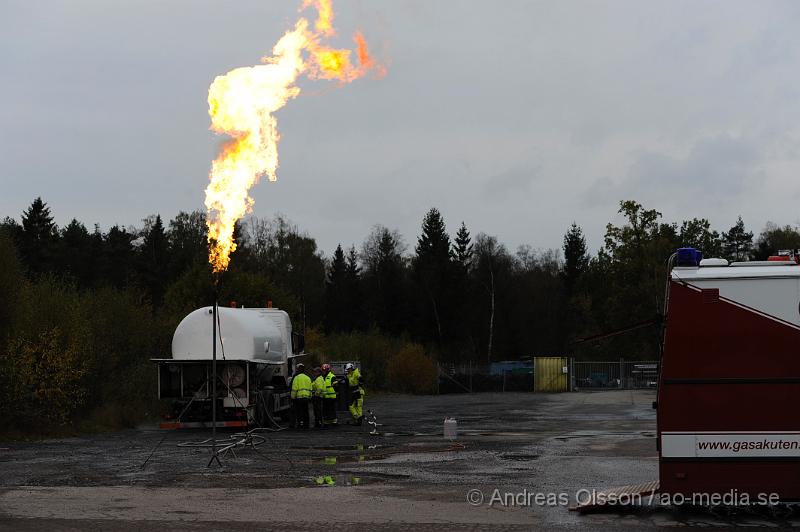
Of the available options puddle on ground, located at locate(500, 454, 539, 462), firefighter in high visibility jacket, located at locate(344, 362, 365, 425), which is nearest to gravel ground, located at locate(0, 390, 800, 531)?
puddle on ground, located at locate(500, 454, 539, 462)

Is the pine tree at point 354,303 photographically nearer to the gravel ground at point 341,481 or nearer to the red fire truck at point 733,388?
the gravel ground at point 341,481

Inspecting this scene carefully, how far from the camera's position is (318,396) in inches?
1087

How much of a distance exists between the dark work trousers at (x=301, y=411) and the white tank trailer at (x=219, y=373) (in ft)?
2.76

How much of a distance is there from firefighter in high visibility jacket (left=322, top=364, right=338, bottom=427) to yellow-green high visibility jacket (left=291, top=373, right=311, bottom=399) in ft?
2.00

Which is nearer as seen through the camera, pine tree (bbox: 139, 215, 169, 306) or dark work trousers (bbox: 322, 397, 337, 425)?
dark work trousers (bbox: 322, 397, 337, 425)

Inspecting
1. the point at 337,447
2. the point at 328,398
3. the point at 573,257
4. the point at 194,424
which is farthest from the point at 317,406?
the point at 573,257

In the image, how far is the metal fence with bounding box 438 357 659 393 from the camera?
192 feet

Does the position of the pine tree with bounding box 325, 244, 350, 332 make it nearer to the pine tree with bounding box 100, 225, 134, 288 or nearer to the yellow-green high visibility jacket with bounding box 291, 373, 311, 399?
the pine tree with bounding box 100, 225, 134, 288

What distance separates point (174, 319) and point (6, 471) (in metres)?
21.4

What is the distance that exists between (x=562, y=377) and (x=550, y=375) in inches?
31.2

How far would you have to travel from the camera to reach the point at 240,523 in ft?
36.6

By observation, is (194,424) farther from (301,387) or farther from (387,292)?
(387,292)

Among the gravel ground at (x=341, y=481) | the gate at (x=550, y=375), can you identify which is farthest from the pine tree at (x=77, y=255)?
the gravel ground at (x=341, y=481)

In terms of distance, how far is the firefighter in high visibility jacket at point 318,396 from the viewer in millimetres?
27453
